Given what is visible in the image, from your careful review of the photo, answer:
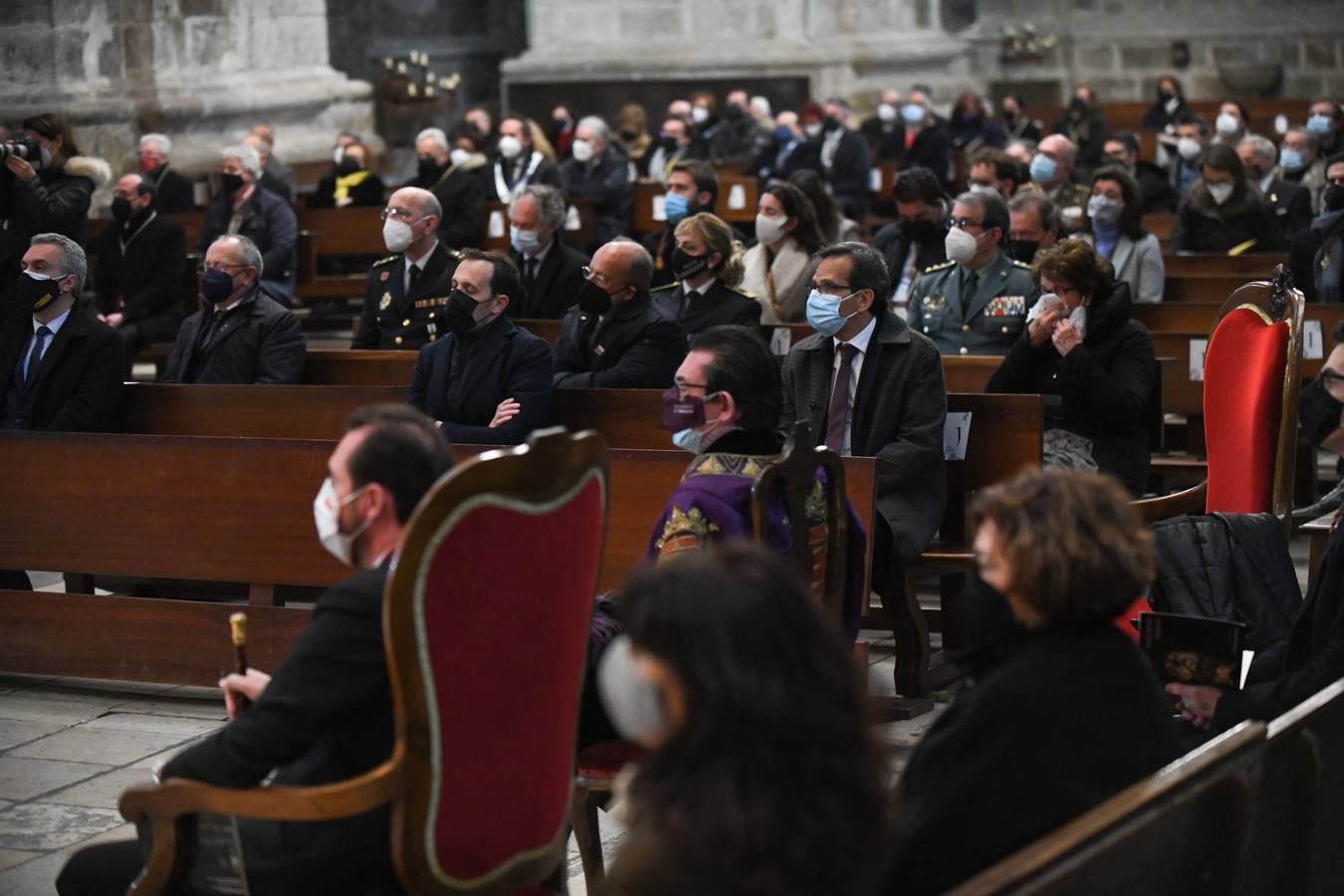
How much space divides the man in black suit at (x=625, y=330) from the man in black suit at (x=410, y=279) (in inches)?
41.8

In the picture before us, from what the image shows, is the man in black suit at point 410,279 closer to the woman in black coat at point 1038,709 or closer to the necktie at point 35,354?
the necktie at point 35,354

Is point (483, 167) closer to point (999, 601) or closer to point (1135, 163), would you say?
point (1135, 163)

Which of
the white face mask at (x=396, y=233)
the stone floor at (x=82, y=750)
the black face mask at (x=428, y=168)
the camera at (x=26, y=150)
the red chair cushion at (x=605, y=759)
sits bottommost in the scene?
the stone floor at (x=82, y=750)

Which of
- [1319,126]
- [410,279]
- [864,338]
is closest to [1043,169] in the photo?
[1319,126]

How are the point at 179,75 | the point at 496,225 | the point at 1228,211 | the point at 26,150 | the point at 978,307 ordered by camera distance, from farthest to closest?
1. the point at 179,75
2. the point at 496,225
3. the point at 1228,211
4. the point at 26,150
5. the point at 978,307

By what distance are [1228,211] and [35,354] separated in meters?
6.52

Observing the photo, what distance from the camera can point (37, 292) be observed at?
22.2 feet

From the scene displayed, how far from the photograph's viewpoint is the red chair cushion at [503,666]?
9.42ft

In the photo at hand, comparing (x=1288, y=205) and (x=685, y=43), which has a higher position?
(x=685, y=43)

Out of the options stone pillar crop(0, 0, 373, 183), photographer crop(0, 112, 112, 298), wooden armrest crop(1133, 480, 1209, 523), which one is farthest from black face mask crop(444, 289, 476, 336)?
stone pillar crop(0, 0, 373, 183)

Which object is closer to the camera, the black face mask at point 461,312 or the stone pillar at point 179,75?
the black face mask at point 461,312

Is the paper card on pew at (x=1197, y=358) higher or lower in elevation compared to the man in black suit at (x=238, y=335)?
lower

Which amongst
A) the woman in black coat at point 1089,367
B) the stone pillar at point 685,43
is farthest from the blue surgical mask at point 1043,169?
the stone pillar at point 685,43

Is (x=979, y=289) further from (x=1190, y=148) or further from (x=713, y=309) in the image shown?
(x=1190, y=148)
